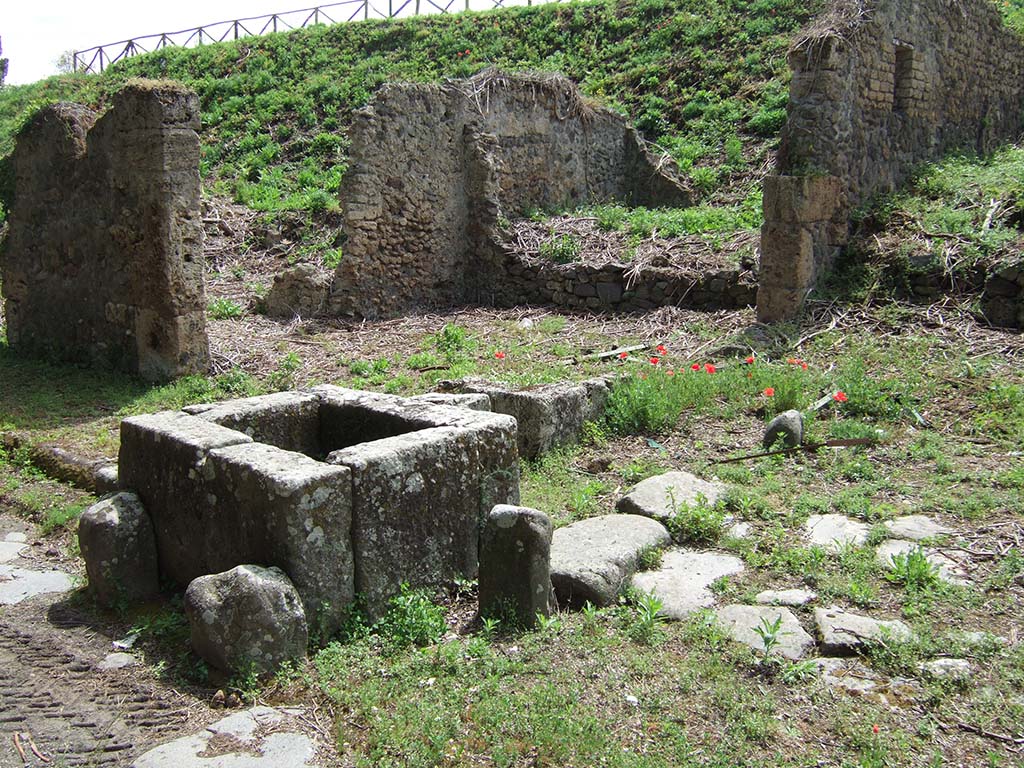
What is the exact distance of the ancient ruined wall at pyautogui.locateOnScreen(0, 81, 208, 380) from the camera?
8.51 m

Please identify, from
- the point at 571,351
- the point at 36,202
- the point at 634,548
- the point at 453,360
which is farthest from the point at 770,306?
the point at 36,202

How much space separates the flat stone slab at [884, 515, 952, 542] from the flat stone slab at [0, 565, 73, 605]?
14.9 ft

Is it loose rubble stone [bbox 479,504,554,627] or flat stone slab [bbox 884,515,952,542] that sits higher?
loose rubble stone [bbox 479,504,554,627]

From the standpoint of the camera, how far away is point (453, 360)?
9250 mm

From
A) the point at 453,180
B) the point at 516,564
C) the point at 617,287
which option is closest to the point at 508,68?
the point at 453,180

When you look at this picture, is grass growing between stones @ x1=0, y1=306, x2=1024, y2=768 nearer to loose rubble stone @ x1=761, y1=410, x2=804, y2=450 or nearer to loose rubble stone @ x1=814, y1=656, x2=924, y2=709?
loose rubble stone @ x1=814, y1=656, x2=924, y2=709

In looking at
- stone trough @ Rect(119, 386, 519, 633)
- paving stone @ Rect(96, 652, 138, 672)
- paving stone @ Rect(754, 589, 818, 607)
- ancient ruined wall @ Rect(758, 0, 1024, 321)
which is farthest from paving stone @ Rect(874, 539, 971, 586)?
ancient ruined wall @ Rect(758, 0, 1024, 321)

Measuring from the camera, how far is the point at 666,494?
18.5ft

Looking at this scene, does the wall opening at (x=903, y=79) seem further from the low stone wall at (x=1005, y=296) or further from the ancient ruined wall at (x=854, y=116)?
the low stone wall at (x=1005, y=296)

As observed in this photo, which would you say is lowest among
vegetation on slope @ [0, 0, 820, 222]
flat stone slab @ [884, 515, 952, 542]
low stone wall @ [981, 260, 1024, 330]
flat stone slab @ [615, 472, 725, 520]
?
flat stone slab @ [884, 515, 952, 542]

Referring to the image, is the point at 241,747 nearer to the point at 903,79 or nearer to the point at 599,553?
the point at 599,553

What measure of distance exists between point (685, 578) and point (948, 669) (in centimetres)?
139

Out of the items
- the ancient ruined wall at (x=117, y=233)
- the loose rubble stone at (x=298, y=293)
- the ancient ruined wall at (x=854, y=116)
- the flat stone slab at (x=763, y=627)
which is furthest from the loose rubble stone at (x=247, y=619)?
the loose rubble stone at (x=298, y=293)

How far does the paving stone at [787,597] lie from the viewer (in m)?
4.24
